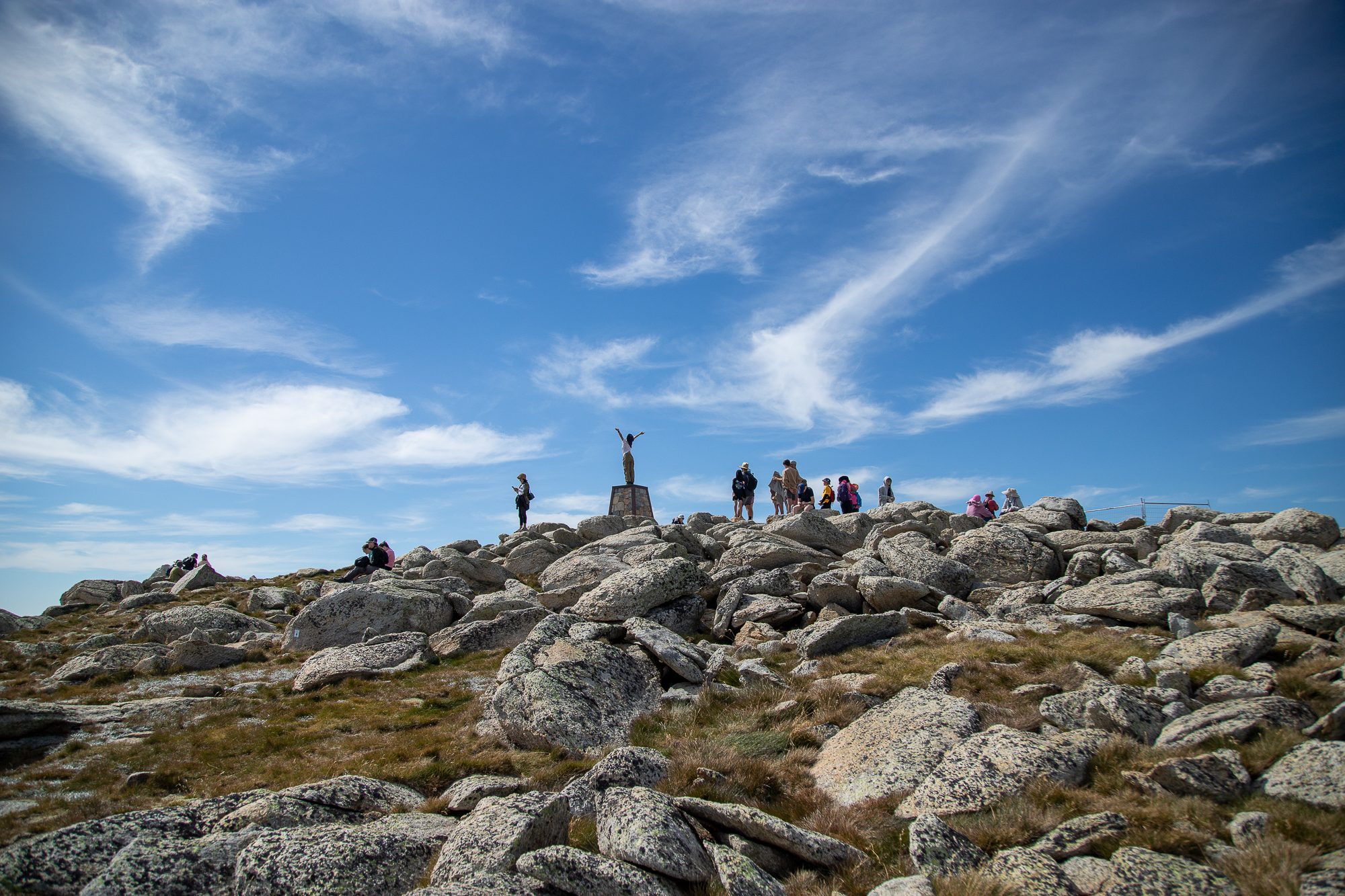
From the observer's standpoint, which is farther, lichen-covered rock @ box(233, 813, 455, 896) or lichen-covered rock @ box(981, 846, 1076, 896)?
lichen-covered rock @ box(233, 813, 455, 896)

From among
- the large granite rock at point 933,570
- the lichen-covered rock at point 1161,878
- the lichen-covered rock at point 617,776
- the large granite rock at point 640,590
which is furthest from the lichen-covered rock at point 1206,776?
the large granite rock at point 640,590

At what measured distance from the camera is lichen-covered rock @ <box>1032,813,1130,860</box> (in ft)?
24.6

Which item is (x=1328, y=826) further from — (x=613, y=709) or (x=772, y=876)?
(x=613, y=709)

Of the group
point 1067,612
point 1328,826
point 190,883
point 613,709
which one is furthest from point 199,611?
point 1328,826

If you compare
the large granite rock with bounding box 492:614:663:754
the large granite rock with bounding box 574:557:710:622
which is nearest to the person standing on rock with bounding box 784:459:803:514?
the large granite rock with bounding box 574:557:710:622

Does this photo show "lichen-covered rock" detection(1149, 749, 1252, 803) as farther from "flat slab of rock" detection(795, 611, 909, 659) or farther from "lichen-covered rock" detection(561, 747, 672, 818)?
"flat slab of rock" detection(795, 611, 909, 659)

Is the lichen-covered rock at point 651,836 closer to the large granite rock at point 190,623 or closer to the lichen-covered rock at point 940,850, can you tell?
the lichen-covered rock at point 940,850

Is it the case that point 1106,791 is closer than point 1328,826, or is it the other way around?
point 1328,826

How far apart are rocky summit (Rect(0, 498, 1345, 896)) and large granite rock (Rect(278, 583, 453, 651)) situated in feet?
0.24

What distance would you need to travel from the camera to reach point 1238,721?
938 centimetres

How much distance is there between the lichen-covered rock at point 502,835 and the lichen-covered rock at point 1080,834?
201 inches

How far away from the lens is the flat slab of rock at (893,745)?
9797 mm

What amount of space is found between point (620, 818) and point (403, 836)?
8.31 ft

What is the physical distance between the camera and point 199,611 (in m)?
25.0
